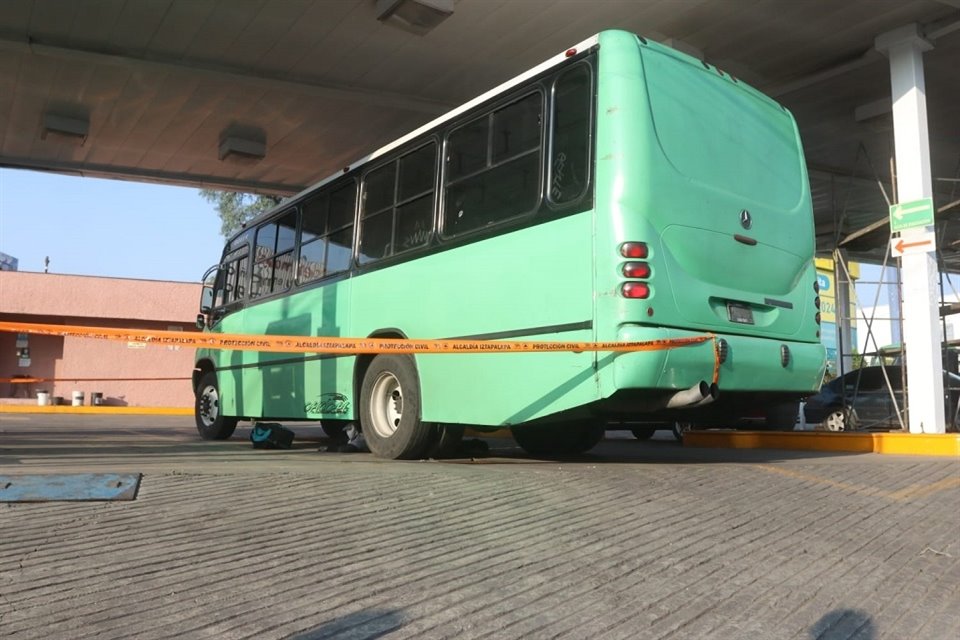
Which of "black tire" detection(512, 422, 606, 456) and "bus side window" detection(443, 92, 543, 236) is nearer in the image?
"bus side window" detection(443, 92, 543, 236)

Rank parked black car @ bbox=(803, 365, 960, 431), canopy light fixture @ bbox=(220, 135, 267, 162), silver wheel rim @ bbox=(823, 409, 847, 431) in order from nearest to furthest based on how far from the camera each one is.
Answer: parked black car @ bbox=(803, 365, 960, 431), silver wheel rim @ bbox=(823, 409, 847, 431), canopy light fixture @ bbox=(220, 135, 267, 162)

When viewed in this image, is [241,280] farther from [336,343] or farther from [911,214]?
[911,214]

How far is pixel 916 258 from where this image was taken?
9578mm

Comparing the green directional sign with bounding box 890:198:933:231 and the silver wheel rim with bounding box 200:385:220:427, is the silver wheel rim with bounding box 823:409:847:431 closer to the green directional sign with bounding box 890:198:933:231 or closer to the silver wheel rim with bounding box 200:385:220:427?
the green directional sign with bounding box 890:198:933:231

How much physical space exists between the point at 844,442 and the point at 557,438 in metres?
3.44

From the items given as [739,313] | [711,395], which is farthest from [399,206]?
[711,395]

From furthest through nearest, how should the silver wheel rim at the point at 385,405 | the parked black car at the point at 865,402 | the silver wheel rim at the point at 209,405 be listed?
the parked black car at the point at 865,402
the silver wheel rim at the point at 209,405
the silver wheel rim at the point at 385,405

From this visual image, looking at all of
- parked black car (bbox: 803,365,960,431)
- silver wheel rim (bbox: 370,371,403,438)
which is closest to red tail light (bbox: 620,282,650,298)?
silver wheel rim (bbox: 370,371,403,438)

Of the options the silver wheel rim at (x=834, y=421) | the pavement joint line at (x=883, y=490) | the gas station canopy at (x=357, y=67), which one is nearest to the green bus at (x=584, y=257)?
the pavement joint line at (x=883, y=490)

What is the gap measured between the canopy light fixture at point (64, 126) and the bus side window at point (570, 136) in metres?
10.9

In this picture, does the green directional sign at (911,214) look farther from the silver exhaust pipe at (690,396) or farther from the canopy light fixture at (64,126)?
the canopy light fixture at (64,126)

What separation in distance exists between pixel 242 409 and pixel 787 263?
6.86 m

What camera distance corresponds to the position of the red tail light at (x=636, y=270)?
206 inches

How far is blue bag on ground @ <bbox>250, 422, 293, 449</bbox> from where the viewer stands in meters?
9.27
